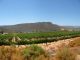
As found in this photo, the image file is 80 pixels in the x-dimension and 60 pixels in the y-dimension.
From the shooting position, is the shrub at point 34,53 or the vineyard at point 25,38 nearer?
the shrub at point 34,53

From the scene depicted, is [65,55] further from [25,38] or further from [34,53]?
[25,38]

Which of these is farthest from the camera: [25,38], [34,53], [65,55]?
[25,38]

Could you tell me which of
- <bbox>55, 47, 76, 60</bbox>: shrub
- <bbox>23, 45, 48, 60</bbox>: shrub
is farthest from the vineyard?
<bbox>55, 47, 76, 60</bbox>: shrub

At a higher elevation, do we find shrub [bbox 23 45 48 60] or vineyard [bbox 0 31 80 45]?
shrub [bbox 23 45 48 60]

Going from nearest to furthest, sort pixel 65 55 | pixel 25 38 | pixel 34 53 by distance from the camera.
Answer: pixel 65 55 → pixel 34 53 → pixel 25 38

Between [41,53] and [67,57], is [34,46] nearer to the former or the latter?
[41,53]

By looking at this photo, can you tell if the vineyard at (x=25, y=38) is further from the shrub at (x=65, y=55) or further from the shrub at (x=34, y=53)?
the shrub at (x=65, y=55)

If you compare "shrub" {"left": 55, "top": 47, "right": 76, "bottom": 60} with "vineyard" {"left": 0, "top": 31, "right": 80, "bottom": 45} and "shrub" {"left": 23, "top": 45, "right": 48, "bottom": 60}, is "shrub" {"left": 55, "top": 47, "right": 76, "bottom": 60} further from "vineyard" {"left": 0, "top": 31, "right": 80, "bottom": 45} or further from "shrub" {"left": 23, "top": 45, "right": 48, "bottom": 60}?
"vineyard" {"left": 0, "top": 31, "right": 80, "bottom": 45}

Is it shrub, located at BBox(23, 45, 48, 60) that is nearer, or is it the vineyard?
shrub, located at BBox(23, 45, 48, 60)

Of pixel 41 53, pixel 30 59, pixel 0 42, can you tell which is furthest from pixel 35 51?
pixel 0 42

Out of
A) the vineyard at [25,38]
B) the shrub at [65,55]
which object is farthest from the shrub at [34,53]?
the vineyard at [25,38]

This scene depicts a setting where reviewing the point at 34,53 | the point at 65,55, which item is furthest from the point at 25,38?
the point at 65,55

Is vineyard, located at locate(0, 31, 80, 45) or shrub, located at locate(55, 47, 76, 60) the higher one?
shrub, located at locate(55, 47, 76, 60)

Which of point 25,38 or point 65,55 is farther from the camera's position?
point 25,38
